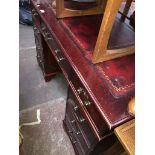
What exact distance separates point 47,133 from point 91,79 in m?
0.89

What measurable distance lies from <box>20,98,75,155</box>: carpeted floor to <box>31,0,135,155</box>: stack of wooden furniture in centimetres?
24

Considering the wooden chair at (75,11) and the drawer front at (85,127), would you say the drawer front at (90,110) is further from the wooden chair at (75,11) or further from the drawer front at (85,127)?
the wooden chair at (75,11)

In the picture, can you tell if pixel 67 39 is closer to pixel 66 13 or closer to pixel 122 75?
pixel 66 13

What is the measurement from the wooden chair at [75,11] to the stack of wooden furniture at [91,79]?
0.03m

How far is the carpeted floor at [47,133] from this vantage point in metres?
1.45

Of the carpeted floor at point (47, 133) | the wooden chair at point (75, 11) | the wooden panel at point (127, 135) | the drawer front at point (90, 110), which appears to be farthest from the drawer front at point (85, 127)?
the wooden chair at point (75, 11)

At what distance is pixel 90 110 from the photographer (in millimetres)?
864

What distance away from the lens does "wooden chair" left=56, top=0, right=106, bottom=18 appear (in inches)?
46.0

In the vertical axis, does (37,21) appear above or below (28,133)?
above

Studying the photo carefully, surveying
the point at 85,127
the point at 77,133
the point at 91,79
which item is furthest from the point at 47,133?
the point at 91,79
